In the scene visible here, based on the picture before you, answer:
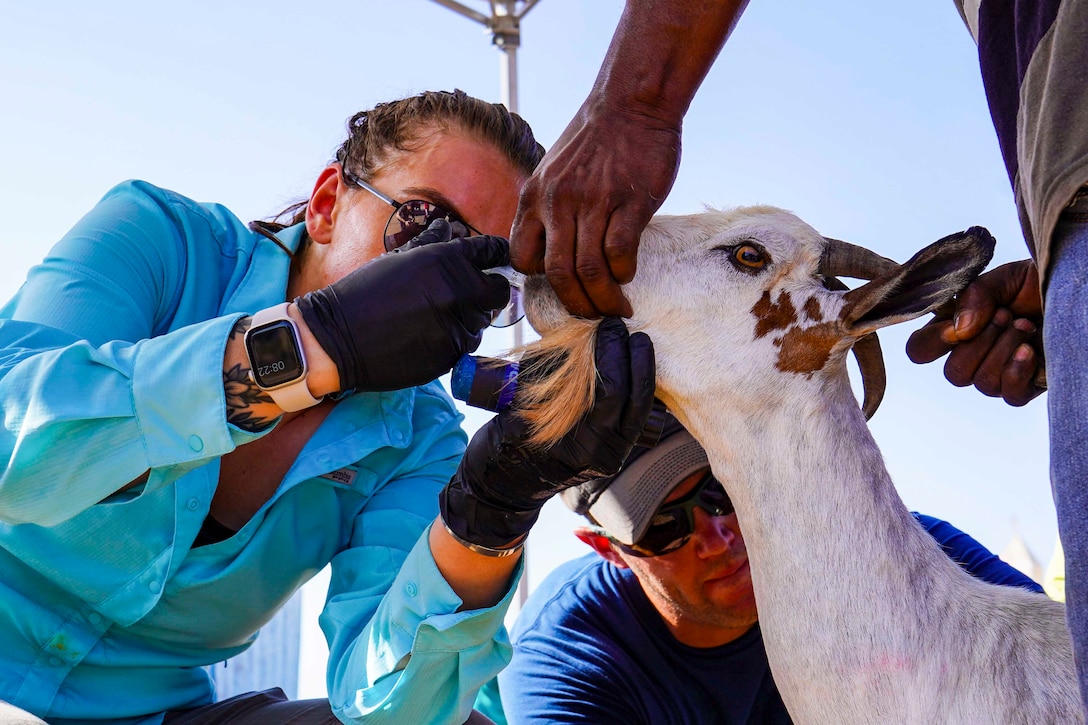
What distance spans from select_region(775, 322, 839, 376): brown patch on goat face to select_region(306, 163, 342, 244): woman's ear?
51.3 inches

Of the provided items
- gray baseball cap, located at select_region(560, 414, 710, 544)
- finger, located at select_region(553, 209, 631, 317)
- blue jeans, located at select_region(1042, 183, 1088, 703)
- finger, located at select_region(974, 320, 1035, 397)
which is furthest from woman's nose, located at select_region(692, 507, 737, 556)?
blue jeans, located at select_region(1042, 183, 1088, 703)

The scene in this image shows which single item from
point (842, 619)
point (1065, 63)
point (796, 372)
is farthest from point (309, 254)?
point (1065, 63)

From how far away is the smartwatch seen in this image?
1.91 metres

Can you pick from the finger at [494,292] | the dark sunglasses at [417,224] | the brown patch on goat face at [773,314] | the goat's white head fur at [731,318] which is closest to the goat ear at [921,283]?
the goat's white head fur at [731,318]

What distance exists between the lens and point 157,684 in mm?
2457

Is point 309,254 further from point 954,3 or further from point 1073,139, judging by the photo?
point 1073,139

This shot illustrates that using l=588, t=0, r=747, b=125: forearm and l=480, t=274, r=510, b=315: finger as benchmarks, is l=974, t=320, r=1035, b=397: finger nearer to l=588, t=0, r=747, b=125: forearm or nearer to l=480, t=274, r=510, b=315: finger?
l=588, t=0, r=747, b=125: forearm

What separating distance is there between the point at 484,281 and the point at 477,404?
25 centimetres

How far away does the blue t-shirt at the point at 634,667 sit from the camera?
2994 mm

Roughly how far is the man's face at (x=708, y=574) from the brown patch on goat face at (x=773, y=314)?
106cm

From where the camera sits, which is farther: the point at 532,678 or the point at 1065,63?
the point at 532,678

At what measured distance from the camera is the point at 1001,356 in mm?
2160

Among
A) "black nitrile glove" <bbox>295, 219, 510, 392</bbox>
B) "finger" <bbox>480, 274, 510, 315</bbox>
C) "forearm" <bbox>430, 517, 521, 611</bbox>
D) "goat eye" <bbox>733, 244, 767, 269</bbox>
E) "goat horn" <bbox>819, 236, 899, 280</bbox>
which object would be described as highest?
Answer: "goat horn" <bbox>819, 236, 899, 280</bbox>

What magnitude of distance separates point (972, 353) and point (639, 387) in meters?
0.77
